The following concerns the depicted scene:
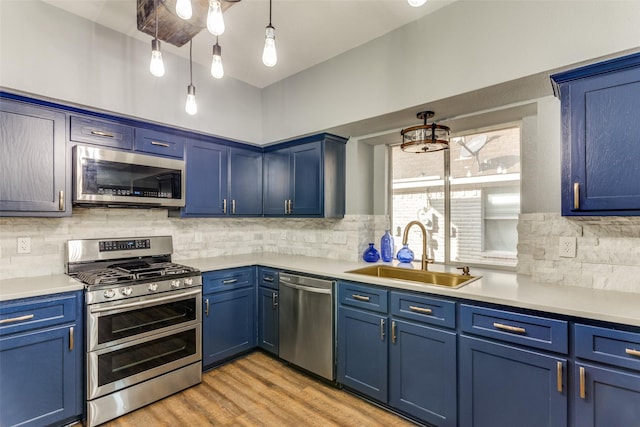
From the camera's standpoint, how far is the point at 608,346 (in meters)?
1.46

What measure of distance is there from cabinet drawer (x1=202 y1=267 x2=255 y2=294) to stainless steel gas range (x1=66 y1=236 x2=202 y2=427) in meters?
0.13

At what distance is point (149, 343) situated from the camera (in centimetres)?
236

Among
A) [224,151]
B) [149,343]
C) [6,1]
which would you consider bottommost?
[149,343]

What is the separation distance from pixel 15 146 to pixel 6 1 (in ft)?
3.03

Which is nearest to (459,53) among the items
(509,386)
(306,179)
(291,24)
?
(291,24)

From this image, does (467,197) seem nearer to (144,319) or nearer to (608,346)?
(608,346)

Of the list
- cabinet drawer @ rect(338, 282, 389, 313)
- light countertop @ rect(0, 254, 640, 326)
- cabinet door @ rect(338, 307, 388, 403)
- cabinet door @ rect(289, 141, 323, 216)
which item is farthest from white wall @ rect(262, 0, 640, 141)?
cabinet door @ rect(338, 307, 388, 403)

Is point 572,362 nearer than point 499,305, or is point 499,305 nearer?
point 572,362

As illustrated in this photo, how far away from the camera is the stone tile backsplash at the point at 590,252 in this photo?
1.83 m

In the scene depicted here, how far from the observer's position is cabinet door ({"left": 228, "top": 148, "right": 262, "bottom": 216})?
3.37 metres

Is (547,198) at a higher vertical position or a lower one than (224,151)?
lower

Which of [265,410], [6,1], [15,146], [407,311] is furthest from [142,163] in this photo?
[407,311]

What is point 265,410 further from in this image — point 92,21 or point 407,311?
point 92,21

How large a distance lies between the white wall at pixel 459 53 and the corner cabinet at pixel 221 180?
80 cm
